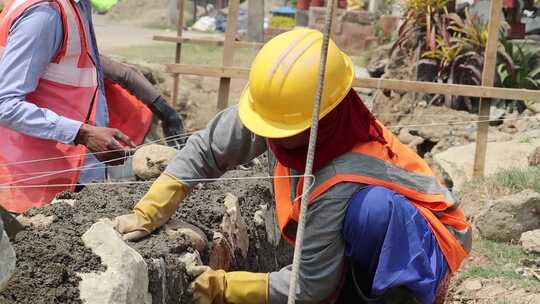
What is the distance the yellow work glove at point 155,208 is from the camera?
374 centimetres

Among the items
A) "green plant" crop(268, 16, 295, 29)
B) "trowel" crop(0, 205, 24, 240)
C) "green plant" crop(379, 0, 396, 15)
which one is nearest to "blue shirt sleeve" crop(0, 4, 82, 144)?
"trowel" crop(0, 205, 24, 240)

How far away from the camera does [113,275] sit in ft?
10.6

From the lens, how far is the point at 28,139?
4.61m

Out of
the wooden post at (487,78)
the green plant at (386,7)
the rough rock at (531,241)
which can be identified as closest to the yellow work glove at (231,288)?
the rough rock at (531,241)

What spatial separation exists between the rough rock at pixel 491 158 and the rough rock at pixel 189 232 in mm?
4109

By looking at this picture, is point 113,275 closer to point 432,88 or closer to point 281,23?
point 432,88

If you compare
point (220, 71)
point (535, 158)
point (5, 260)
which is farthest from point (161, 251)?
point (535, 158)

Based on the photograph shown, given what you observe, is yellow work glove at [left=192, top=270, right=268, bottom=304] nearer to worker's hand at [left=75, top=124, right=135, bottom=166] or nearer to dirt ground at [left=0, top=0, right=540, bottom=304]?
dirt ground at [left=0, top=0, right=540, bottom=304]

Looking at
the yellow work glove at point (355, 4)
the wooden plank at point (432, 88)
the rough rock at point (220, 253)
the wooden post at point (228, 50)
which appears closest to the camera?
the rough rock at point (220, 253)

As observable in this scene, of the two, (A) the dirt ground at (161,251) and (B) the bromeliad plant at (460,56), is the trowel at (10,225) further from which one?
(B) the bromeliad plant at (460,56)

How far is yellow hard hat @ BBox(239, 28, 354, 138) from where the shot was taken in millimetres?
3334

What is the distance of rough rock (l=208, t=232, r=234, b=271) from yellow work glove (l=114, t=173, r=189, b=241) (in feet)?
1.31

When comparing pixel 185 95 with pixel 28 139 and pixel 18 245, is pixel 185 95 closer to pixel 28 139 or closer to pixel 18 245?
pixel 28 139

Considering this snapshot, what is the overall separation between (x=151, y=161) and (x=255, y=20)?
11.3 m
